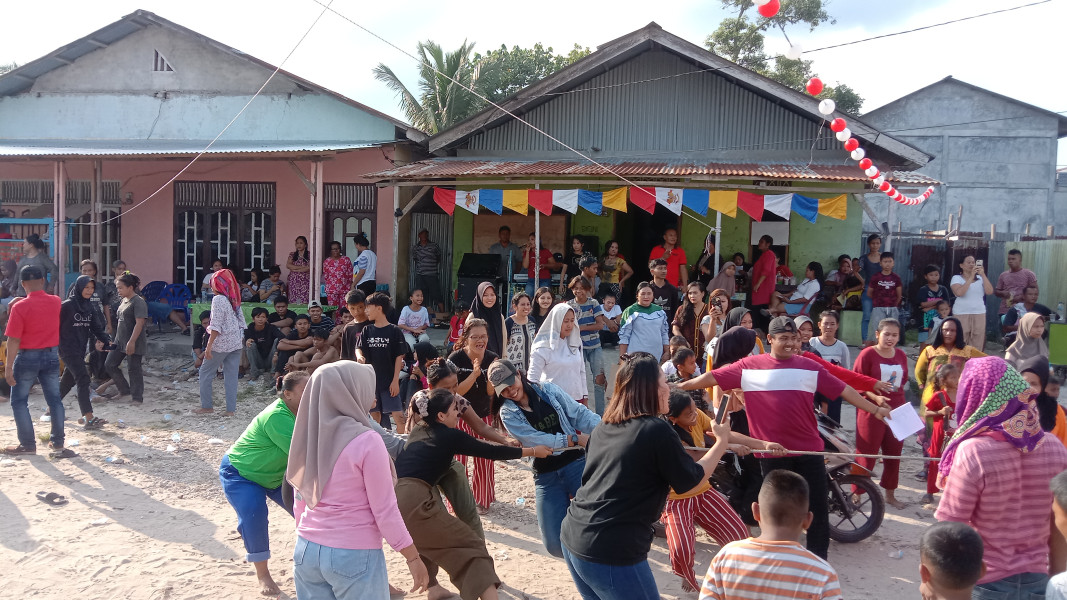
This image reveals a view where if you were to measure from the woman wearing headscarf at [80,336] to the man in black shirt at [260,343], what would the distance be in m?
2.32

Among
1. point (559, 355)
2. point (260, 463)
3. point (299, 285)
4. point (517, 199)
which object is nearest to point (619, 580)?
point (260, 463)

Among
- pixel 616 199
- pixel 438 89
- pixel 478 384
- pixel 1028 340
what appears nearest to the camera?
pixel 478 384

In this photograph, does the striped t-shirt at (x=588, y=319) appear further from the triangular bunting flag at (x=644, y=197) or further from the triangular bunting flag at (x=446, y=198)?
the triangular bunting flag at (x=446, y=198)

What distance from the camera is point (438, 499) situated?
4266 mm

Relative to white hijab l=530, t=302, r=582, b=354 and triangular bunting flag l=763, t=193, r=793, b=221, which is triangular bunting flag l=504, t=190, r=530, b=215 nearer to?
triangular bunting flag l=763, t=193, r=793, b=221

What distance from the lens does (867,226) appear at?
1878 cm

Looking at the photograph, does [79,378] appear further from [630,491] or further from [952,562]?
[952,562]

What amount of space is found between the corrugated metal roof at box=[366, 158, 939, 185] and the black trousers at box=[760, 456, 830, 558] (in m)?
6.80

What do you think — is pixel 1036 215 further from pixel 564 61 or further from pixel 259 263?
pixel 259 263

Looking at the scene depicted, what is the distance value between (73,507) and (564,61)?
24728 mm

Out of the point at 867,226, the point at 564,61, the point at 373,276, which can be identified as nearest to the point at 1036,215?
the point at 867,226

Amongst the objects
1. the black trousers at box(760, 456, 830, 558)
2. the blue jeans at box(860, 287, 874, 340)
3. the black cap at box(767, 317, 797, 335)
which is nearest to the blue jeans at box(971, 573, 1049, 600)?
the black trousers at box(760, 456, 830, 558)

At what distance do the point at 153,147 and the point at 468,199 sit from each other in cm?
654

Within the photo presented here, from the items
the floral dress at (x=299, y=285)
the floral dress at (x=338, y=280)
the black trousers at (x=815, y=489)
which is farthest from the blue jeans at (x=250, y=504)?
the floral dress at (x=299, y=285)
